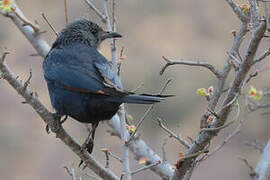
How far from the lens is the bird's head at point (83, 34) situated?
4.95 meters

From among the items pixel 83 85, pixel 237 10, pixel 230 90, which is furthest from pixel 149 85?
pixel 230 90

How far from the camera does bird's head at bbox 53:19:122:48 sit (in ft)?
16.2

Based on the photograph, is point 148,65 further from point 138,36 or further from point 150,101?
point 150,101

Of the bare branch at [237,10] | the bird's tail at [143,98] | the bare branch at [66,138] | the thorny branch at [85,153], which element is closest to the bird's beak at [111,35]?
the thorny branch at [85,153]

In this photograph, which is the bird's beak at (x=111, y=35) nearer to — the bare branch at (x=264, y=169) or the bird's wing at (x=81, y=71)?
the bird's wing at (x=81, y=71)

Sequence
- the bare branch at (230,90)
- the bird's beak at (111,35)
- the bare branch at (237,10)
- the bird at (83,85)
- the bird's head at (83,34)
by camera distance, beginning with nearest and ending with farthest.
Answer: the bare branch at (230,90) < the bare branch at (237,10) < the bird at (83,85) < the bird's beak at (111,35) < the bird's head at (83,34)

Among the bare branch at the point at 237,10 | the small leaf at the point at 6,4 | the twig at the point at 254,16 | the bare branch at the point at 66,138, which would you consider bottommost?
the bare branch at the point at 66,138

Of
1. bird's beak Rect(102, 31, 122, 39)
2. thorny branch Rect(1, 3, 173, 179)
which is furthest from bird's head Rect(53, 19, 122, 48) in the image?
thorny branch Rect(1, 3, 173, 179)

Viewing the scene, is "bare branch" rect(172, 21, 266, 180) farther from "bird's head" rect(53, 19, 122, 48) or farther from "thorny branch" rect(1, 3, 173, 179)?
"bird's head" rect(53, 19, 122, 48)

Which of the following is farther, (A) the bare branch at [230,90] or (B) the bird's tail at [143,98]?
(B) the bird's tail at [143,98]

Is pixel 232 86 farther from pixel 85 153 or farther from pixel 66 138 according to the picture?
pixel 66 138

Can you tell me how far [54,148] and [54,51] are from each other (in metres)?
9.71

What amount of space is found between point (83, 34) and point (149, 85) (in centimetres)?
886

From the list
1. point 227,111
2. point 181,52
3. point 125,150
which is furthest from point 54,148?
point 227,111
